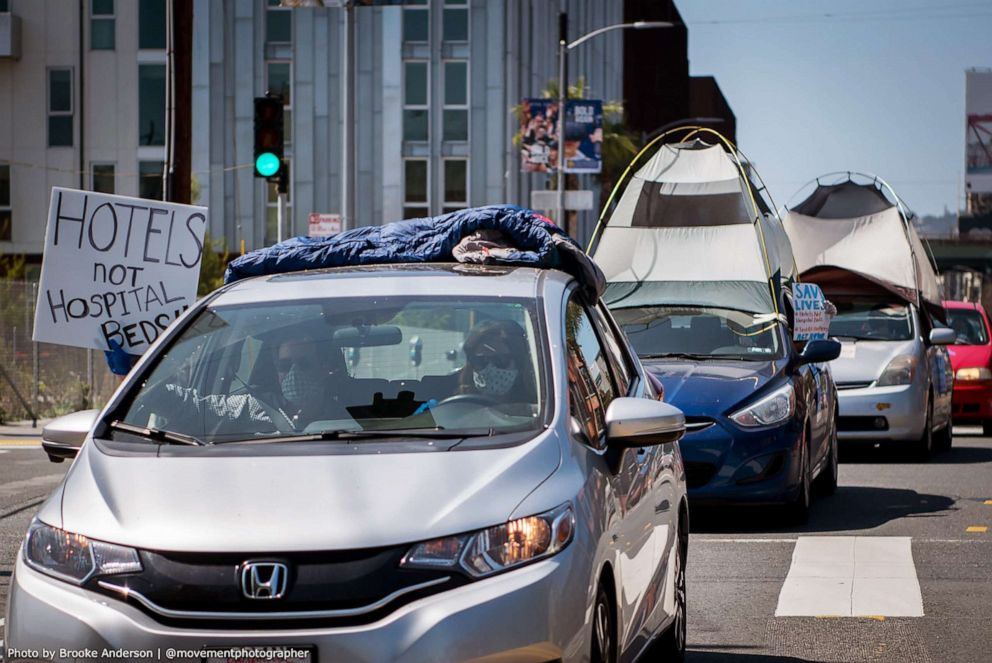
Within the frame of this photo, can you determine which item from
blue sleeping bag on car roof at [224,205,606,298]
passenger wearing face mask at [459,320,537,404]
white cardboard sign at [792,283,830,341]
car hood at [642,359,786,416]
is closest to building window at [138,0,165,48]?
white cardboard sign at [792,283,830,341]

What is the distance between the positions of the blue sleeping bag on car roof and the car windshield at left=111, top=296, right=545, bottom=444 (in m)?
0.76

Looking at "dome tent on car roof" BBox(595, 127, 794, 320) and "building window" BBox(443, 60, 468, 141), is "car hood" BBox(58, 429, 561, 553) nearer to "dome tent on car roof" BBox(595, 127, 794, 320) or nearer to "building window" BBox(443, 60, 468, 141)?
"dome tent on car roof" BBox(595, 127, 794, 320)

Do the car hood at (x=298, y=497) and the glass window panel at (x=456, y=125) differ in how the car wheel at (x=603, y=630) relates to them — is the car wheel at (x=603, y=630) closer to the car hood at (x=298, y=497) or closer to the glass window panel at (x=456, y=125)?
the car hood at (x=298, y=497)

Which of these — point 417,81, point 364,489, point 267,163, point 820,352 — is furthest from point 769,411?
point 417,81

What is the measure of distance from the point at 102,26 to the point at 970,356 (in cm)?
3196

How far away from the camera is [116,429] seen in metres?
5.34

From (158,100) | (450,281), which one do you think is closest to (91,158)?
(158,100)

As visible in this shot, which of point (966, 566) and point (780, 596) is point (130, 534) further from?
point (966, 566)

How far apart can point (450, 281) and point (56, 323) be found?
4129 millimetres

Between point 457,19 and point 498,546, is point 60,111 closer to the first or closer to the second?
point 457,19

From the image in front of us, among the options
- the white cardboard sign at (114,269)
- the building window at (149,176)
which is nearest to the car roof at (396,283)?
the white cardboard sign at (114,269)

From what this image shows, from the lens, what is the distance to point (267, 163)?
18.4 meters

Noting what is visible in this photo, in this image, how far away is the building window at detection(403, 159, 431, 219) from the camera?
4912 cm

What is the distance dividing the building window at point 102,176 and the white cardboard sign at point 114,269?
1520 inches
